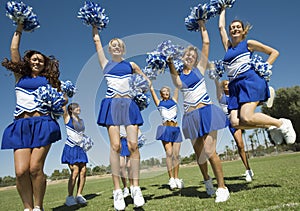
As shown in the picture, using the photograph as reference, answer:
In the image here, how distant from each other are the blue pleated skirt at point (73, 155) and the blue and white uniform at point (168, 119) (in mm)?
2038

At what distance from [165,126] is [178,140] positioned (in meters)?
0.51

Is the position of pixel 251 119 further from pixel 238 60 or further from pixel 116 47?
pixel 116 47

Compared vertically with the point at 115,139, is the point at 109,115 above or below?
above

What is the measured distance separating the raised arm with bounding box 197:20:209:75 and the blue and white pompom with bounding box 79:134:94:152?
3.68 metres

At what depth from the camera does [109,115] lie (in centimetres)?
440

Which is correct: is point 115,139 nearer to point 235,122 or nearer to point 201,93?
point 201,93

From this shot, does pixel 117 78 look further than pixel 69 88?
No

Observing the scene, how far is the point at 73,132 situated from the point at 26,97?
2.97 m

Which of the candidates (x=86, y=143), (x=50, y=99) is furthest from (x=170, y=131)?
(x=50, y=99)

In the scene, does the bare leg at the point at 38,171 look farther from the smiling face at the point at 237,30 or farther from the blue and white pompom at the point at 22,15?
the smiling face at the point at 237,30

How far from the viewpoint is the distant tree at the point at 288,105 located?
4659 cm

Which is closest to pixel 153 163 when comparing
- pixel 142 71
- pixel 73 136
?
pixel 73 136

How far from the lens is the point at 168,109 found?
7.74 m

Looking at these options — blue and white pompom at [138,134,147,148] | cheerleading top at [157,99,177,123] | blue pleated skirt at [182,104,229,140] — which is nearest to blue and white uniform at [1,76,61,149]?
blue pleated skirt at [182,104,229,140]
